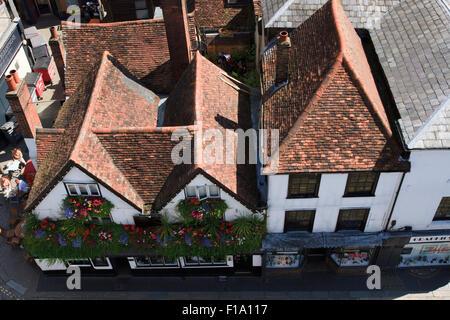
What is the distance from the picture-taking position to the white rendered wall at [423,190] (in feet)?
75.4

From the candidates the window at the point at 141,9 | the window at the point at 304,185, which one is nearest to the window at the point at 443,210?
the window at the point at 304,185

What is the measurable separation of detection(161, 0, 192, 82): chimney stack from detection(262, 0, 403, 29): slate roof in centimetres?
532

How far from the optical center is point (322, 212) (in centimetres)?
2550

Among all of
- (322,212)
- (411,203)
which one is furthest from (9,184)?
(411,203)

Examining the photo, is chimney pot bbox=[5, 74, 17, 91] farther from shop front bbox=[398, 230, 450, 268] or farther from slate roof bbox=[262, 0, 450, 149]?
shop front bbox=[398, 230, 450, 268]

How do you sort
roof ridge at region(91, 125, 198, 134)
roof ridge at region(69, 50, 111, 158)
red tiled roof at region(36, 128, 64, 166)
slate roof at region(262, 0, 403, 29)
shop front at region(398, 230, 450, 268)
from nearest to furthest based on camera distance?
roof ridge at region(69, 50, 111, 158) < roof ridge at region(91, 125, 198, 134) < shop front at region(398, 230, 450, 268) < red tiled roof at region(36, 128, 64, 166) < slate roof at region(262, 0, 403, 29)

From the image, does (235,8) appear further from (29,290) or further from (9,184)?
(29,290)

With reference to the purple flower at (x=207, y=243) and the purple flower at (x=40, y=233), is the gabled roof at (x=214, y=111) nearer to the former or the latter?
the purple flower at (x=207, y=243)

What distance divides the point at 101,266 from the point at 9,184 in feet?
32.1

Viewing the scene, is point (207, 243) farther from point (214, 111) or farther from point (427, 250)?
point (427, 250)

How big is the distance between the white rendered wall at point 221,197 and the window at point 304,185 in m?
2.68

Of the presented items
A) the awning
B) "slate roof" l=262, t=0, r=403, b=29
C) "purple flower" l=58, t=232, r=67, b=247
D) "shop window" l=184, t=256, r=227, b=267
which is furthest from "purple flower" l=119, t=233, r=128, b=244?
"slate roof" l=262, t=0, r=403, b=29

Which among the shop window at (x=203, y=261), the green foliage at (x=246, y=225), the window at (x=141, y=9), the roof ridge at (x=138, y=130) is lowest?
the shop window at (x=203, y=261)

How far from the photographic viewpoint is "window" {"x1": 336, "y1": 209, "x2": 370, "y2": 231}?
25734 millimetres
